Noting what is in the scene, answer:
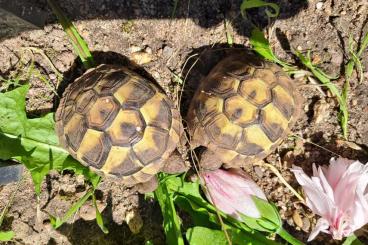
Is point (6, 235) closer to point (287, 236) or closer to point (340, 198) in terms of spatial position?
point (287, 236)

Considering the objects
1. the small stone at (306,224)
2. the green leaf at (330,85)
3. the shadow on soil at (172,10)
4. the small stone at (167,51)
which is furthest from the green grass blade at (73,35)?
the small stone at (306,224)

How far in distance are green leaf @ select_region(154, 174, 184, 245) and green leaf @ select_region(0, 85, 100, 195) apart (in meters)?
0.27

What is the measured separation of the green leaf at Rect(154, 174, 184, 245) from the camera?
225 cm

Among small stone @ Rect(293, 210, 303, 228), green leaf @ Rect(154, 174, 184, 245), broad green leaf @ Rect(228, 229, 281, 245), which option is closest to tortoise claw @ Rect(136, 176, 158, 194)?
green leaf @ Rect(154, 174, 184, 245)

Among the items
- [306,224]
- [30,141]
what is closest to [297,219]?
[306,224]

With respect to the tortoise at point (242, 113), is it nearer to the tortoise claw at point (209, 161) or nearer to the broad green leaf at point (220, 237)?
the tortoise claw at point (209, 161)

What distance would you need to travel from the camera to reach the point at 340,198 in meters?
2.18

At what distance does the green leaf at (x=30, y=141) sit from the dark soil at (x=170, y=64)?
124 mm

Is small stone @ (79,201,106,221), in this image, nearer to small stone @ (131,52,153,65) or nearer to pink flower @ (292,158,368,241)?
small stone @ (131,52,153,65)

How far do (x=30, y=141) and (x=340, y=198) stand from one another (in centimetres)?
126

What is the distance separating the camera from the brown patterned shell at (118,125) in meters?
2.11

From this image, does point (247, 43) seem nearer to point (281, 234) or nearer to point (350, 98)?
point (350, 98)

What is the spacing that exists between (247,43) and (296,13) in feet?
0.84

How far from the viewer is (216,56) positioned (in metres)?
2.42
